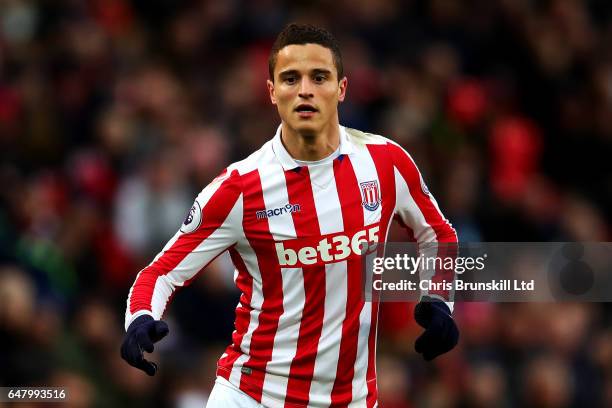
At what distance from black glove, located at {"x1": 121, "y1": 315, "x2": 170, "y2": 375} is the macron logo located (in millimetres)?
648

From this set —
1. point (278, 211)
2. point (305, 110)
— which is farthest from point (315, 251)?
point (305, 110)

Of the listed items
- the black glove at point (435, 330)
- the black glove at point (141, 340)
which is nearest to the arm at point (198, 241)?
the black glove at point (141, 340)

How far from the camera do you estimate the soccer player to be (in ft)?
18.2

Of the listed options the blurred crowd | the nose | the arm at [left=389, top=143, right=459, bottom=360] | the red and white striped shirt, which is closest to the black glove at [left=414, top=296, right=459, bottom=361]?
the arm at [left=389, top=143, right=459, bottom=360]

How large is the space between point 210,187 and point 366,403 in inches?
44.3

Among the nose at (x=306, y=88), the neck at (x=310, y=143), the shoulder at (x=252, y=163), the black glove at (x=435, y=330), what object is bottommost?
the black glove at (x=435, y=330)

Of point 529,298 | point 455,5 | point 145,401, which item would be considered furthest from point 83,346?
point 455,5

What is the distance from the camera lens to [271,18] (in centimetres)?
1242

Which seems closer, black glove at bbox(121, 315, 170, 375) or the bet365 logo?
black glove at bbox(121, 315, 170, 375)

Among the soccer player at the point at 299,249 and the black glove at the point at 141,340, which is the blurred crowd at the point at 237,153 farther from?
the black glove at the point at 141,340

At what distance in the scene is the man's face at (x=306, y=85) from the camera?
5500 mm

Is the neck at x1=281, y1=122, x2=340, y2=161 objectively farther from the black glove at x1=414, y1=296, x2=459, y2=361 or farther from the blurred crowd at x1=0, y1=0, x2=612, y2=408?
the blurred crowd at x1=0, y1=0, x2=612, y2=408

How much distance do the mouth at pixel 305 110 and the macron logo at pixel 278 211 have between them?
39 centimetres

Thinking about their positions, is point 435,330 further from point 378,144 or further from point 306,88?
point 306,88
